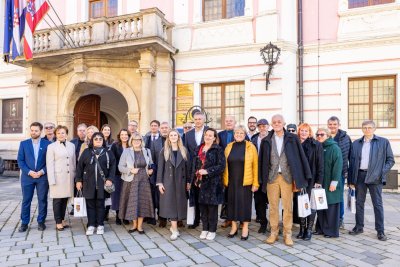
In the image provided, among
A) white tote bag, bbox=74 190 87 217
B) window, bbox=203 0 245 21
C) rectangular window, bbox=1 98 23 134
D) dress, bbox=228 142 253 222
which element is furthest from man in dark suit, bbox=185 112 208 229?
rectangular window, bbox=1 98 23 134

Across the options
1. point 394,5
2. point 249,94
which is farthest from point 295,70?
point 394,5

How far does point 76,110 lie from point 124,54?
139 inches

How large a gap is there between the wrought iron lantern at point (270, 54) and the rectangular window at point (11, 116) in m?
10.7

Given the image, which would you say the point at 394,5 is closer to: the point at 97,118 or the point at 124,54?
the point at 124,54

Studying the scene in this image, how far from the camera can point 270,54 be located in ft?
33.6

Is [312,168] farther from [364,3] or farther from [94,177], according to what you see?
[364,3]

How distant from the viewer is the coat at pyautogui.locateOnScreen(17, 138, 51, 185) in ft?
19.9

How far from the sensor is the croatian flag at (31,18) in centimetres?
1061

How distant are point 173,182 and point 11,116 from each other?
12.4 metres

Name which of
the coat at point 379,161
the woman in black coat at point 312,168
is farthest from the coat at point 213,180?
the coat at point 379,161

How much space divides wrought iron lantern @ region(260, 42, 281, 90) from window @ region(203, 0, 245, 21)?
1885mm

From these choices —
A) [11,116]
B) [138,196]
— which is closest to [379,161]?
[138,196]

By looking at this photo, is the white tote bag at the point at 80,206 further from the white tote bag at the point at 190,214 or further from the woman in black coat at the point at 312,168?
the woman in black coat at the point at 312,168

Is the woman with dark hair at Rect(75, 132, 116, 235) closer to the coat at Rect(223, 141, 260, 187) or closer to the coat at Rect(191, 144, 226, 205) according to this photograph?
the coat at Rect(191, 144, 226, 205)
